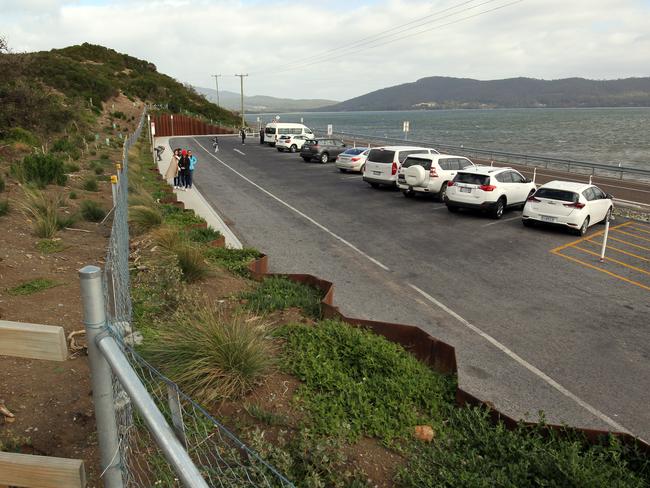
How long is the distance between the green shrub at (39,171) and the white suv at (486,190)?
12.8 meters

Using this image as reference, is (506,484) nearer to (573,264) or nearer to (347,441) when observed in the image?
(347,441)

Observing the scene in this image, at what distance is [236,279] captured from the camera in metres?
9.12

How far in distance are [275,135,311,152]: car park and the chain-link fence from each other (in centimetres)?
3487

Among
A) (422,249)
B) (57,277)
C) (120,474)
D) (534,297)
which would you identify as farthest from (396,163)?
(120,474)

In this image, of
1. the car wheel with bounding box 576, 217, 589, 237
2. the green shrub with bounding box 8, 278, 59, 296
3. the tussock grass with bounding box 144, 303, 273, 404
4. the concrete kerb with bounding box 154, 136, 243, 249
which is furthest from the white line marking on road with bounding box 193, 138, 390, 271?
the car wheel with bounding box 576, 217, 589, 237

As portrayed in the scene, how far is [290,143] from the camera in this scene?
40125mm

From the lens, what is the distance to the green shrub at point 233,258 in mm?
9789

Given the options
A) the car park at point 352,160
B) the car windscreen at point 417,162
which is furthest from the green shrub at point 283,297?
the car park at point 352,160

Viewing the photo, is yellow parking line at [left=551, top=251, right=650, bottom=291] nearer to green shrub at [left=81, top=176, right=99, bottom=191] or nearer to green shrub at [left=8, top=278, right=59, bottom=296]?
green shrub at [left=8, top=278, right=59, bottom=296]

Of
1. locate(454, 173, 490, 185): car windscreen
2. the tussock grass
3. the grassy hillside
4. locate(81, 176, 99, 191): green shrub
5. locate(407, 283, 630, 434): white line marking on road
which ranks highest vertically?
the grassy hillside

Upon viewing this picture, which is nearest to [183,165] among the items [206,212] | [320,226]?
[206,212]

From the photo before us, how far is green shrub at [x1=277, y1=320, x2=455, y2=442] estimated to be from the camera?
16.7ft

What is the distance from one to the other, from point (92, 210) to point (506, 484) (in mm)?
11223

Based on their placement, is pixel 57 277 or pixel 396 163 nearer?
Answer: pixel 57 277
